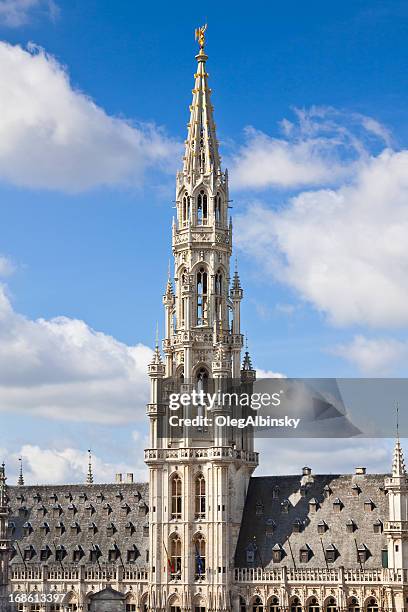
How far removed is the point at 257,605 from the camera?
481 feet

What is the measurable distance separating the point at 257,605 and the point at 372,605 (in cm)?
1236

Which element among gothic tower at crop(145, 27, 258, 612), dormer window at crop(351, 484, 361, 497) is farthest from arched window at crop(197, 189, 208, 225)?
dormer window at crop(351, 484, 361, 497)

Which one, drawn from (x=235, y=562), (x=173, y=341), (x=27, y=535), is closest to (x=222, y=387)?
(x=173, y=341)

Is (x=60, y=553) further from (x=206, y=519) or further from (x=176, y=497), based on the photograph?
(x=206, y=519)

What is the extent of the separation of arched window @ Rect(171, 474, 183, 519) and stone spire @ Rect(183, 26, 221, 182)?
34.3 meters

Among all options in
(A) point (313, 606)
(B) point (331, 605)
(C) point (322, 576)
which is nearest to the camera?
(B) point (331, 605)

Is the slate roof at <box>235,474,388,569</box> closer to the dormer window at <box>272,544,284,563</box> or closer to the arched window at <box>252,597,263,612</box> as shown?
the dormer window at <box>272,544,284,563</box>

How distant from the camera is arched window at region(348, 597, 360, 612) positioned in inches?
5605

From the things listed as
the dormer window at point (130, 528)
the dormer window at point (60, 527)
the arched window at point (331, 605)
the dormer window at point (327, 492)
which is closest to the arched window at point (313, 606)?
the arched window at point (331, 605)

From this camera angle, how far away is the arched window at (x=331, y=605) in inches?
5645

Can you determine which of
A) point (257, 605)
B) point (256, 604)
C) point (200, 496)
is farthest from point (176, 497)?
point (257, 605)

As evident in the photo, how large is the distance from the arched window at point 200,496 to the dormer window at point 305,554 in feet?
36.1

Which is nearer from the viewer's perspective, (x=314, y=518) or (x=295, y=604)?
(x=295, y=604)

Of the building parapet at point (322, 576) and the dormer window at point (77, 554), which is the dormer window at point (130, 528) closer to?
the dormer window at point (77, 554)
